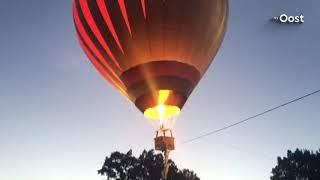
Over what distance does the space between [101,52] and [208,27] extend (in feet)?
12.7

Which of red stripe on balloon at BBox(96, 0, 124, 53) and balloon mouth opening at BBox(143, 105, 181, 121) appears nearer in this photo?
balloon mouth opening at BBox(143, 105, 181, 121)

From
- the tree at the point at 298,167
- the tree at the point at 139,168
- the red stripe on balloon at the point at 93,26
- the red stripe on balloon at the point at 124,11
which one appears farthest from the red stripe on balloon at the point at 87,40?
the tree at the point at 298,167

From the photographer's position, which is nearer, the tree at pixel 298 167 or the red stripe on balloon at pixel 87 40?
the red stripe on balloon at pixel 87 40

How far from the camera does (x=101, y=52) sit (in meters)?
14.1

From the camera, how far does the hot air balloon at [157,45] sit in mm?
12547

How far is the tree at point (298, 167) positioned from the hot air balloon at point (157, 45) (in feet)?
176

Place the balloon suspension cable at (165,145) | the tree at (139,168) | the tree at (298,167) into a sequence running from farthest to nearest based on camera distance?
the tree at (298,167)
the tree at (139,168)
the balloon suspension cable at (165,145)

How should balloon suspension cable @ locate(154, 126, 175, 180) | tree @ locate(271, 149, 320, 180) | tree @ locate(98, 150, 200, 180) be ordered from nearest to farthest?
balloon suspension cable @ locate(154, 126, 175, 180)
tree @ locate(98, 150, 200, 180)
tree @ locate(271, 149, 320, 180)

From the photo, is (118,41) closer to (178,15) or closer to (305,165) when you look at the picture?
(178,15)

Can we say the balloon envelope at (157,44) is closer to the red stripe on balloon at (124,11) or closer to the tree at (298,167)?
the red stripe on balloon at (124,11)

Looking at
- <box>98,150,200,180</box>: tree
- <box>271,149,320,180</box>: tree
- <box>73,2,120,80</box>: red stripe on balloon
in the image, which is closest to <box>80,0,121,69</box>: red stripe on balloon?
<box>73,2,120,80</box>: red stripe on balloon

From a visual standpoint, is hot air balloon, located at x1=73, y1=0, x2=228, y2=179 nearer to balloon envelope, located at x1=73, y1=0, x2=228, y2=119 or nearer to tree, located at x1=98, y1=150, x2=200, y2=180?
balloon envelope, located at x1=73, y1=0, x2=228, y2=119

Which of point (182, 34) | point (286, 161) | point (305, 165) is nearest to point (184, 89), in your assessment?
point (182, 34)

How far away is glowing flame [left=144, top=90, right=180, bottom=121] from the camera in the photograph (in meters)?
12.7
